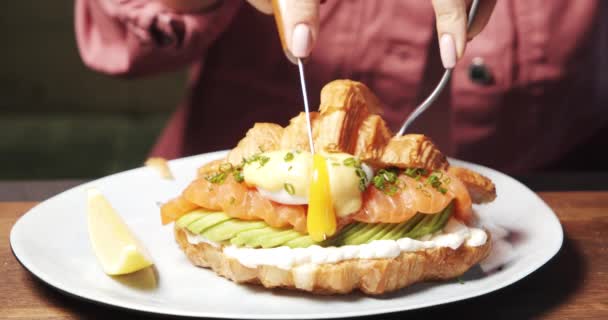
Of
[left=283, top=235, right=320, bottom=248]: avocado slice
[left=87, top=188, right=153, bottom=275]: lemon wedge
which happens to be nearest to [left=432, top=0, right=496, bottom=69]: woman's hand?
[left=283, top=235, right=320, bottom=248]: avocado slice

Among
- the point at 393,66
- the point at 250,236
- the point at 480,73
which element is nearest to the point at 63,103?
the point at 393,66

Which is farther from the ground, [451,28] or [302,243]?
[451,28]

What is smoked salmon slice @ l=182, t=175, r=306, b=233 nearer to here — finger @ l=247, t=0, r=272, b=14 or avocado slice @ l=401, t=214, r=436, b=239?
avocado slice @ l=401, t=214, r=436, b=239

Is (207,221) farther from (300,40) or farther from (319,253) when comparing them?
(300,40)

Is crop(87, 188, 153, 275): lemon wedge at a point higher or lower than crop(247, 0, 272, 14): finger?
lower

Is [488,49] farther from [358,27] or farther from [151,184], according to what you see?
[151,184]

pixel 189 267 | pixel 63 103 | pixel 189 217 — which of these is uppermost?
pixel 189 217

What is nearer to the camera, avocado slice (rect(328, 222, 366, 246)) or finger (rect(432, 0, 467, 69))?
avocado slice (rect(328, 222, 366, 246))
